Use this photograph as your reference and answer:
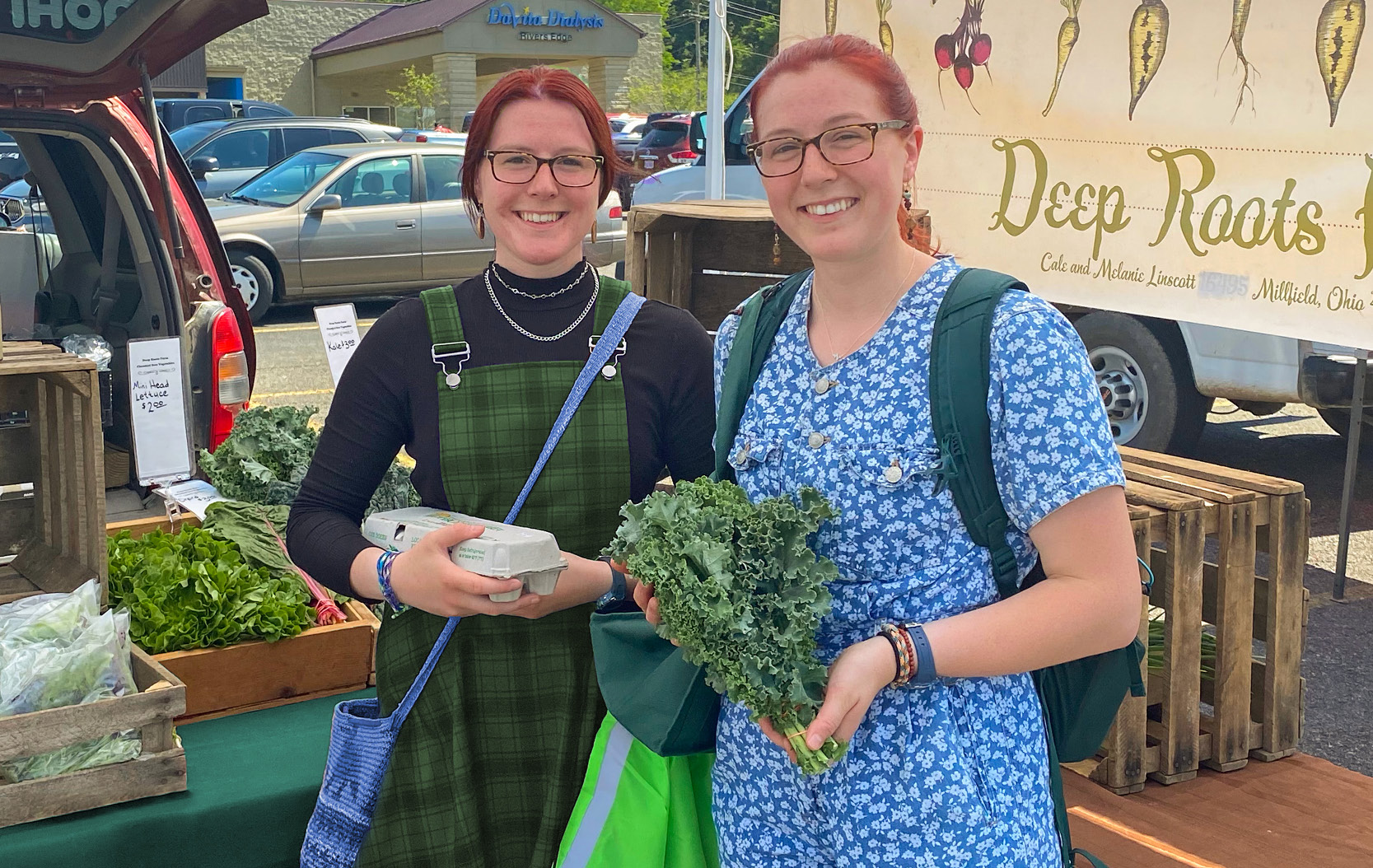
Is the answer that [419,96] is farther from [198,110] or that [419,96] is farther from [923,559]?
[923,559]

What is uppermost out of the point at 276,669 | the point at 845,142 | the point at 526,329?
the point at 845,142

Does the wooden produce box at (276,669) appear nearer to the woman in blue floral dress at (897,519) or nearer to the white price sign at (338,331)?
the white price sign at (338,331)

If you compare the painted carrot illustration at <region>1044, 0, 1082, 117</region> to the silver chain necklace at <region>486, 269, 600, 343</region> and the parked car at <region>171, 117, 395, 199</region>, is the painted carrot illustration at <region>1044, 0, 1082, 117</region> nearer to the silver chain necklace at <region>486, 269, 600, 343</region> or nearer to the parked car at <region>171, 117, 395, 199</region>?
the silver chain necklace at <region>486, 269, 600, 343</region>

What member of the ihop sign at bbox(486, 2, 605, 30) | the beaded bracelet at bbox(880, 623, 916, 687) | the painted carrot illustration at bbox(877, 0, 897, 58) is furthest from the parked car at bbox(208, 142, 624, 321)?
the ihop sign at bbox(486, 2, 605, 30)

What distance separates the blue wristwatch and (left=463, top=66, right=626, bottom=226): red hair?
0.60 metres

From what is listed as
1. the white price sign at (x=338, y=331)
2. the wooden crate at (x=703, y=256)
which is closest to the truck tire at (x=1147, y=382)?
the wooden crate at (x=703, y=256)

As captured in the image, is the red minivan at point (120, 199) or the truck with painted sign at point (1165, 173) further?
the truck with painted sign at point (1165, 173)

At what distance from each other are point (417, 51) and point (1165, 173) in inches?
1252

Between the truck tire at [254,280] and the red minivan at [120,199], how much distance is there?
6808mm

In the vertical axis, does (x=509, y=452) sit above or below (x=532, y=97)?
below

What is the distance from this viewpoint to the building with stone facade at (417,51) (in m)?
33.5

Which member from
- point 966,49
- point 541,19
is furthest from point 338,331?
point 541,19

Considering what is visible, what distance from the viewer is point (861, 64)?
157cm

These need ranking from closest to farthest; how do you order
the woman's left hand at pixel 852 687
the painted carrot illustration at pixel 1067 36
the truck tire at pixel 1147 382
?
the woman's left hand at pixel 852 687, the painted carrot illustration at pixel 1067 36, the truck tire at pixel 1147 382
